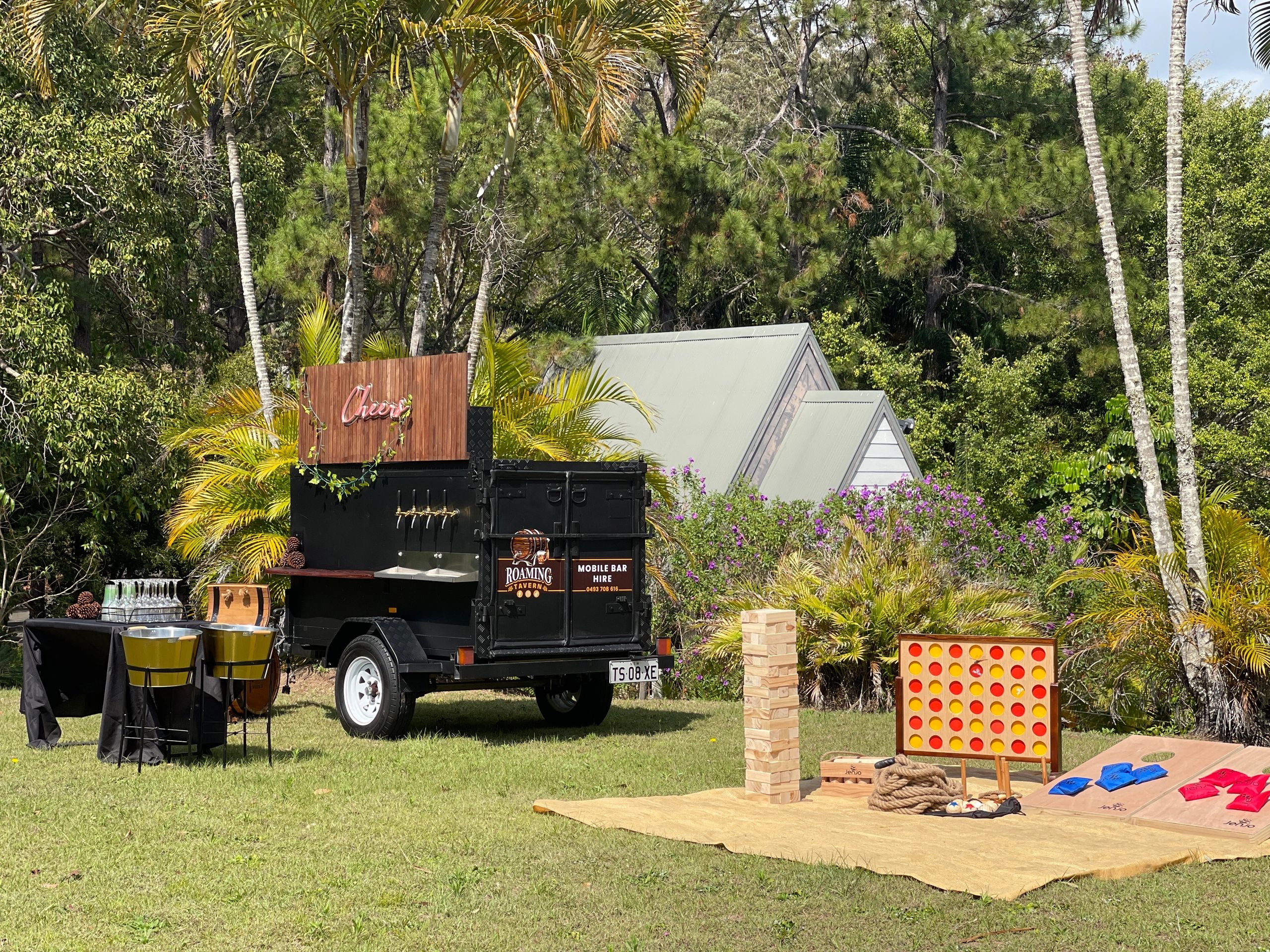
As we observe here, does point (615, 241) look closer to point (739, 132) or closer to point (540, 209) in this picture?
point (540, 209)

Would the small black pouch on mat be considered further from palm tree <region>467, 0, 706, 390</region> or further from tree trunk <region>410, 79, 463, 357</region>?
tree trunk <region>410, 79, 463, 357</region>

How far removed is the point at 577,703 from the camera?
11.7m

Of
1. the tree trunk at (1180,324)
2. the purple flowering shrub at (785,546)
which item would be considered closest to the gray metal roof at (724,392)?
the purple flowering shrub at (785,546)

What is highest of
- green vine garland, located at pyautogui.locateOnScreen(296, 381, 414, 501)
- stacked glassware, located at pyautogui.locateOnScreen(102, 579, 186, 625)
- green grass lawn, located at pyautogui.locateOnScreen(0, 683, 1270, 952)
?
green vine garland, located at pyautogui.locateOnScreen(296, 381, 414, 501)

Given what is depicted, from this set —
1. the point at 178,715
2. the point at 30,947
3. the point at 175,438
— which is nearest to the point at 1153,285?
the point at 175,438

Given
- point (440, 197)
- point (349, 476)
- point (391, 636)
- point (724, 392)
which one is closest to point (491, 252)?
point (440, 197)

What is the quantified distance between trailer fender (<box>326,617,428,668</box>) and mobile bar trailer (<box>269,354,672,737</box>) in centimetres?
1

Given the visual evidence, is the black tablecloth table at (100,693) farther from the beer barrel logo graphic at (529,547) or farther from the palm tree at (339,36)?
the palm tree at (339,36)

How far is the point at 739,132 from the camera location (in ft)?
88.3

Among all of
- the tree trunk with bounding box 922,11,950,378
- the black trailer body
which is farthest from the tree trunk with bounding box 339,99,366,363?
the tree trunk with bounding box 922,11,950,378

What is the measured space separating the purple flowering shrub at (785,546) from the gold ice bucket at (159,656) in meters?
5.78

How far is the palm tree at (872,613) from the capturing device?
12820 mm

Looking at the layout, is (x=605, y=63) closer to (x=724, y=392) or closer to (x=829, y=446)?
(x=724, y=392)

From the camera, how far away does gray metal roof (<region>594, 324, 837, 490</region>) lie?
17.8 metres
